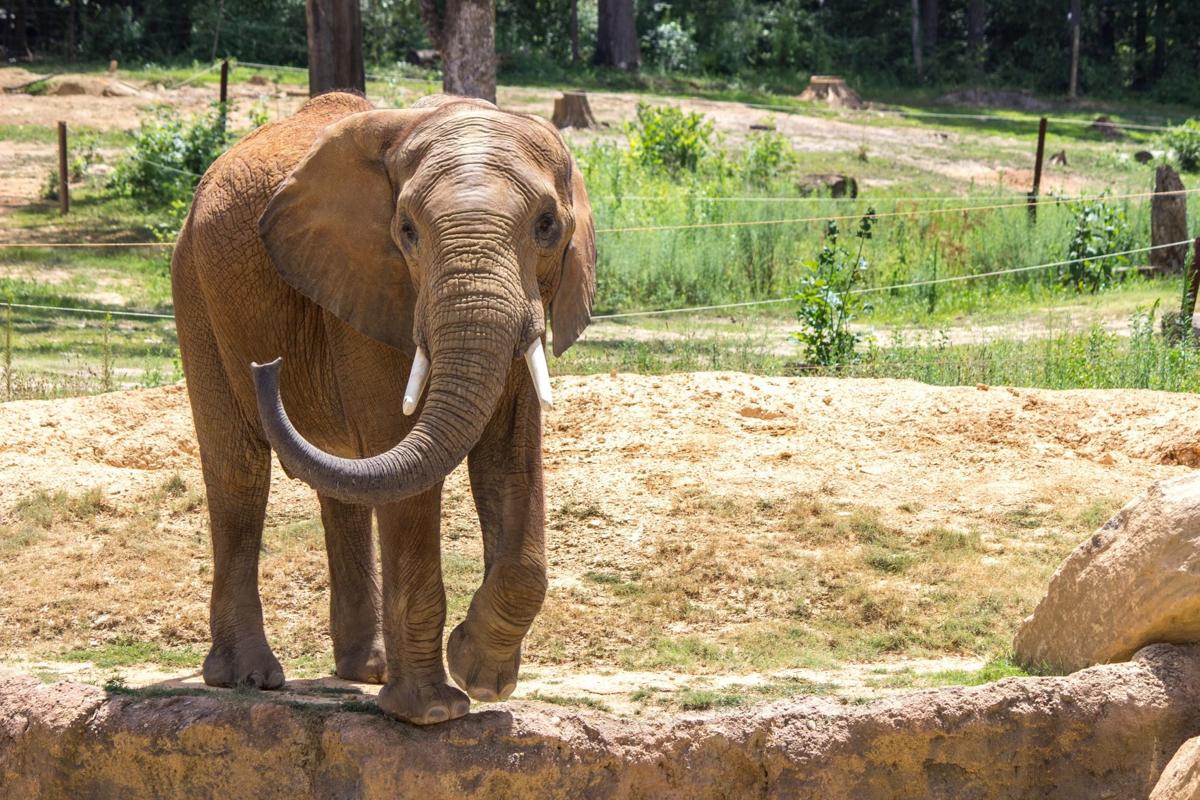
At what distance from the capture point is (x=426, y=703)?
18.3 feet

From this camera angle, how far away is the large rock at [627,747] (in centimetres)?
562

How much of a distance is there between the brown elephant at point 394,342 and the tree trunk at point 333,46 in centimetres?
935

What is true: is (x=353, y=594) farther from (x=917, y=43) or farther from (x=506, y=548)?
(x=917, y=43)

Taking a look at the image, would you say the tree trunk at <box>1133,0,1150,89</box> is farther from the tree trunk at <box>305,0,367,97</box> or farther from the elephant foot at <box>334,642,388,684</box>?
the elephant foot at <box>334,642,388,684</box>

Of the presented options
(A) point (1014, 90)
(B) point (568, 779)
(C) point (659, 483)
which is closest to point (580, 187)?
(B) point (568, 779)

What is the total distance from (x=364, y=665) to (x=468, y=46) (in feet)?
33.8

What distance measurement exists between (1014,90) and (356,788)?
107ft

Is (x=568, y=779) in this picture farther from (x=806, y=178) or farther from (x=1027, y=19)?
(x=1027, y=19)

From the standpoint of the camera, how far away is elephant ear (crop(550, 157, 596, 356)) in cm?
554

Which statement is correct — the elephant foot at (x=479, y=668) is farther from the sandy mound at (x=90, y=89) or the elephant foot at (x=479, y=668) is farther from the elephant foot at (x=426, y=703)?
the sandy mound at (x=90, y=89)

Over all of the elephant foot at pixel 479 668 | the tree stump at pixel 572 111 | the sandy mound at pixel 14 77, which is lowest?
the elephant foot at pixel 479 668

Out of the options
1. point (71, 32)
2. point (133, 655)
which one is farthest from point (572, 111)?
point (133, 655)

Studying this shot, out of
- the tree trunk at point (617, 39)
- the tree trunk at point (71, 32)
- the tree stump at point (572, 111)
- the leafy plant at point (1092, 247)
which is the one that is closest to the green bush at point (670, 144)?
the tree stump at point (572, 111)

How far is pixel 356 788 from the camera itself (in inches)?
223
